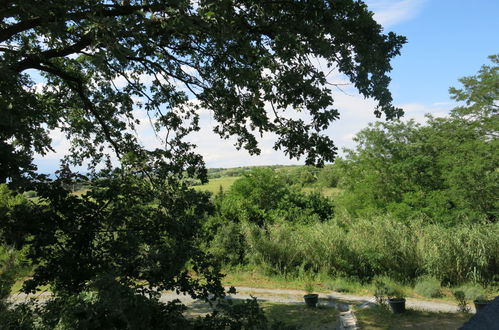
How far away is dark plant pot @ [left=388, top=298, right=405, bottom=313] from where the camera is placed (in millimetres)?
8234

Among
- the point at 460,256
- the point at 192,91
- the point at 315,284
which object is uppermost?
the point at 192,91

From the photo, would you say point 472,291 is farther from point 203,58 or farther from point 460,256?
point 203,58

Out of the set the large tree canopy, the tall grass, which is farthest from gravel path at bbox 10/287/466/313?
the large tree canopy

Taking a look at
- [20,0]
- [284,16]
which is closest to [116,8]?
[20,0]

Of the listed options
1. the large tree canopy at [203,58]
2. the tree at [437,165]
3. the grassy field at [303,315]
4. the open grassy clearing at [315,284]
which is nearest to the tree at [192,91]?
the large tree canopy at [203,58]

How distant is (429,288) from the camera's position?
34.3 feet

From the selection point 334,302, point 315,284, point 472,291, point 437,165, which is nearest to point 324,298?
point 334,302

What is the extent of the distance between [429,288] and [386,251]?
1.96 metres

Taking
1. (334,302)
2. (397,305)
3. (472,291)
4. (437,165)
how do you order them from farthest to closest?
(437,165) → (472,291) → (334,302) → (397,305)

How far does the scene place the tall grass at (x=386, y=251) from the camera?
37.8 ft

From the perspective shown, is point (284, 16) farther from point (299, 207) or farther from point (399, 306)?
point (299, 207)

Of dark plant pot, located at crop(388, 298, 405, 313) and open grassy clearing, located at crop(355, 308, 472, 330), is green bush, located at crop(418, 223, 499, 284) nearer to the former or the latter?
open grassy clearing, located at crop(355, 308, 472, 330)

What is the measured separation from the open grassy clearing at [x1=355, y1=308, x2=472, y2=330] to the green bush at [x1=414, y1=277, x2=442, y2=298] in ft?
7.37

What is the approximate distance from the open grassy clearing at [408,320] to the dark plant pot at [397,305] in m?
0.10
